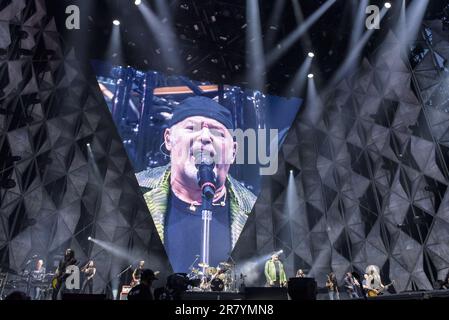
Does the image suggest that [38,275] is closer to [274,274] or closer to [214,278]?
[214,278]

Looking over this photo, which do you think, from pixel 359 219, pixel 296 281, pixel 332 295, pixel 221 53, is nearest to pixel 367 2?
pixel 221 53

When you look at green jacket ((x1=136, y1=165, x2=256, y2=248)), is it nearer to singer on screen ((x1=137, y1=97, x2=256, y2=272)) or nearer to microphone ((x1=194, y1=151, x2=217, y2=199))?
singer on screen ((x1=137, y1=97, x2=256, y2=272))

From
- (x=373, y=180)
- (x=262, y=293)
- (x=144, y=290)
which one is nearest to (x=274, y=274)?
(x=373, y=180)

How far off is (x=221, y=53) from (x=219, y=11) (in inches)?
95.9

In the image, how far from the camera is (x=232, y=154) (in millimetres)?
19547

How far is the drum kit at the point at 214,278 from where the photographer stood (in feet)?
48.3

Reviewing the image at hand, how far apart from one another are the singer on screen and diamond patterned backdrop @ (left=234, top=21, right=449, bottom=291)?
6.50 ft

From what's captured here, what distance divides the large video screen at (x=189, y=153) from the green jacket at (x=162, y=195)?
5cm

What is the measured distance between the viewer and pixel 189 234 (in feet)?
60.2

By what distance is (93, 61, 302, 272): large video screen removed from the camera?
60.7 ft

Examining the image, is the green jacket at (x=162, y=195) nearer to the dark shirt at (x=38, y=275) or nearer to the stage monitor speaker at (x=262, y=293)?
the dark shirt at (x=38, y=275)

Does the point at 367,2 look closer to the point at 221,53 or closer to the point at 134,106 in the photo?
the point at 221,53

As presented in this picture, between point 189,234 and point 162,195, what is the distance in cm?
233

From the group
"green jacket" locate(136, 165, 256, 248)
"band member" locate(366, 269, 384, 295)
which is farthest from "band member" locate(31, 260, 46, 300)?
"band member" locate(366, 269, 384, 295)
